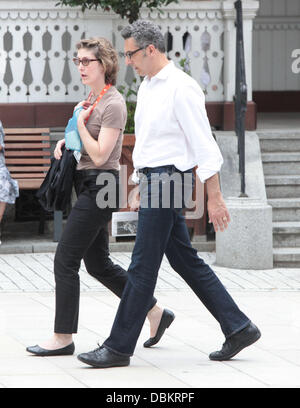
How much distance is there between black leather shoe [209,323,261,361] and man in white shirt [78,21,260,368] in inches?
22.8

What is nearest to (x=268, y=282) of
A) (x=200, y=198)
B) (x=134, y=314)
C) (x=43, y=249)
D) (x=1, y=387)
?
(x=200, y=198)

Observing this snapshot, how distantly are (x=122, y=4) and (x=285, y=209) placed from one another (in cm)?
262

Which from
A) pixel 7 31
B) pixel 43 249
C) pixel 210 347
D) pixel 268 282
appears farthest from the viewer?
pixel 7 31

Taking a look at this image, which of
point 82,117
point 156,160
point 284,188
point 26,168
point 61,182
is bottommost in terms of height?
point 284,188

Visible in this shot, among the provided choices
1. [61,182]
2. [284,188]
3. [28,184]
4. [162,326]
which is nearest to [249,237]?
[284,188]

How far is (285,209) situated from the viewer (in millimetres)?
10852

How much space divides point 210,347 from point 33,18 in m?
5.84

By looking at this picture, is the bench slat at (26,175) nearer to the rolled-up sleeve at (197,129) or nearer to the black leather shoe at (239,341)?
the black leather shoe at (239,341)

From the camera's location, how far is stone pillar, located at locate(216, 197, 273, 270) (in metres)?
9.95

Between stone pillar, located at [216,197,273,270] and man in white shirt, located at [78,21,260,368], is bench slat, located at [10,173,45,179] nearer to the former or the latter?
stone pillar, located at [216,197,273,270]

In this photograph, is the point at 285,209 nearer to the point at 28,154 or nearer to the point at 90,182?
the point at 28,154

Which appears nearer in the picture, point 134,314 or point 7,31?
point 134,314

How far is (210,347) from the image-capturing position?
689 centimetres
